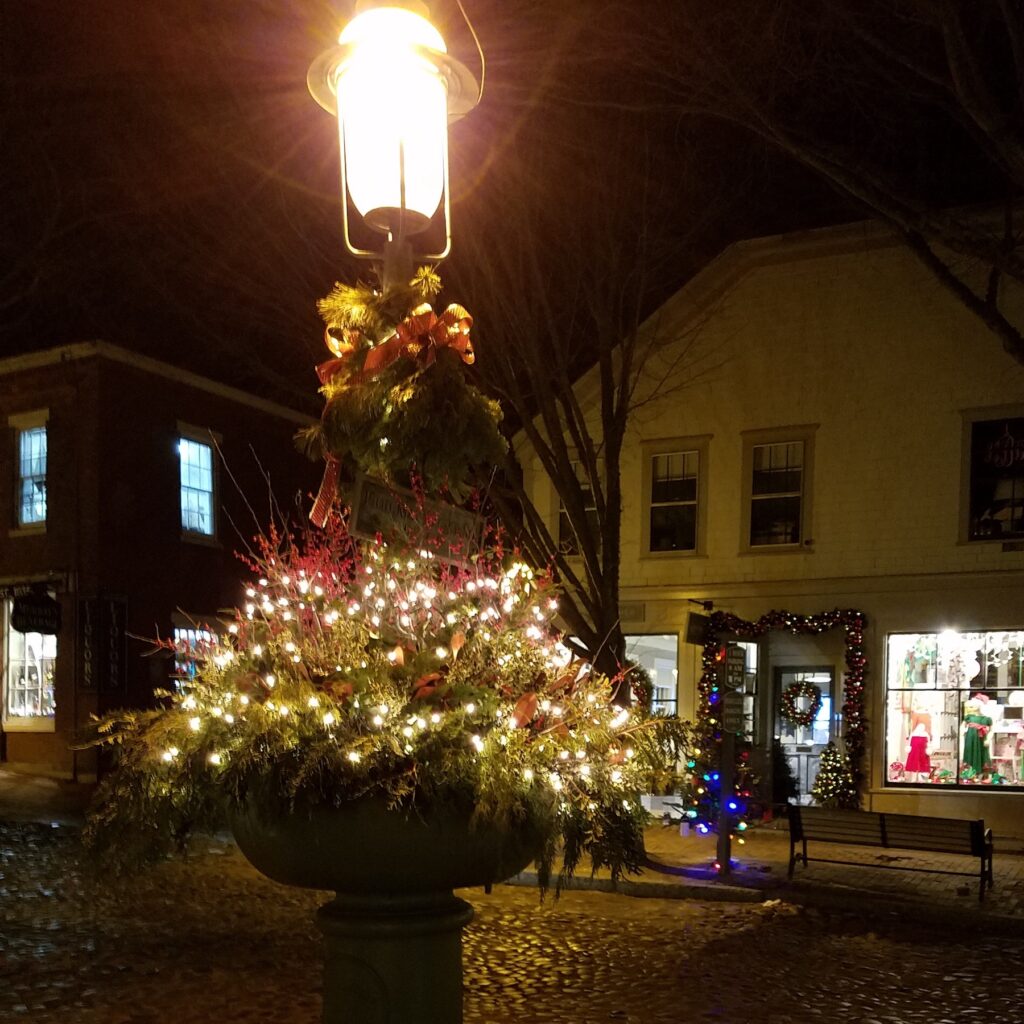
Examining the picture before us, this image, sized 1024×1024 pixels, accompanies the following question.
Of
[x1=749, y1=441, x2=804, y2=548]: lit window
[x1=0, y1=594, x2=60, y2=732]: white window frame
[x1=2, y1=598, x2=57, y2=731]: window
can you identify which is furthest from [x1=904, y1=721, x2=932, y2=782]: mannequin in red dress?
[x1=2, y1=598, x2=57, y2=731]: window

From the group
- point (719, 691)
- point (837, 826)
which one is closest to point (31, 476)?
point (719, 691)

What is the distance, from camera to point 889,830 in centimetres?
1120

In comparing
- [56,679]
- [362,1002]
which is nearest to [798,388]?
[56,679]

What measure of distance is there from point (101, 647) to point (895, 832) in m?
12.8

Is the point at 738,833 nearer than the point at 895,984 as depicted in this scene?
No

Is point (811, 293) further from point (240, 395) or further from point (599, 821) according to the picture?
point (599, 821)

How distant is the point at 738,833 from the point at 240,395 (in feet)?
42.5

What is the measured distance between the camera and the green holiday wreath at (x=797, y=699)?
15.7 metres

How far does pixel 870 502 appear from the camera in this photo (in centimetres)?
1577

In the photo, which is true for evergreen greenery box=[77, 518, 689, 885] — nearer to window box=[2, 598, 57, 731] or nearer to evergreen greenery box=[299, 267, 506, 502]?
evergreen greenery box=[299, 267, 506, 502]

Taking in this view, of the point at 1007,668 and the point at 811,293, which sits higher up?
the point at 811,293

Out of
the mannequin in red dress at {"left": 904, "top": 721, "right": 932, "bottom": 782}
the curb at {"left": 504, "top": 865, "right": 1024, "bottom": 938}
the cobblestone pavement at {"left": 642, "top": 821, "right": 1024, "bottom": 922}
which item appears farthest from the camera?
the mannequin in red dress at {"left": 904, "top": 721, "right": 932, "bottom": 782}

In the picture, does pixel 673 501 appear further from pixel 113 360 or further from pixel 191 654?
pixel 191 654

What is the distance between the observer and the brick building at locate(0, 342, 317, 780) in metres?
18.5
